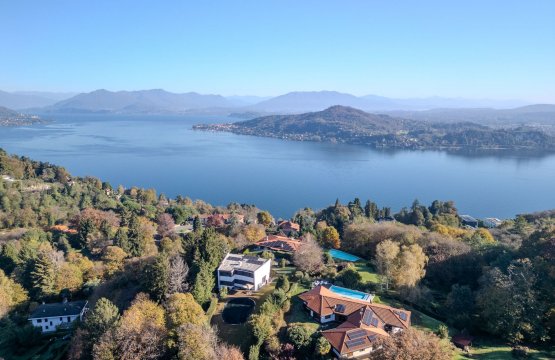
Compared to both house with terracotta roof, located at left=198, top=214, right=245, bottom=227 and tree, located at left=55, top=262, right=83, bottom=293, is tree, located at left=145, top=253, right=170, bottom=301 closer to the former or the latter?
tree, located at left=55, top=262, right=83, bottom=293

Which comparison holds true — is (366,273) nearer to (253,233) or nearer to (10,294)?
(253,233)

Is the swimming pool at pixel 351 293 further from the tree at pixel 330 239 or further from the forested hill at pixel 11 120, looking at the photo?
the forested hill at pixel 11 120

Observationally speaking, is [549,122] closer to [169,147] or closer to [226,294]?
[169,147]

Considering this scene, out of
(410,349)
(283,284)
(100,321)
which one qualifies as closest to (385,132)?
(283,284)

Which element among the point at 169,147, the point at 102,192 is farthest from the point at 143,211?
the point at 169,147

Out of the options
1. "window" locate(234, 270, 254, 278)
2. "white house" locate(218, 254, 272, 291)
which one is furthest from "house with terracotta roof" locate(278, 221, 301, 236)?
"window" locate(234, 270, 254, 278)

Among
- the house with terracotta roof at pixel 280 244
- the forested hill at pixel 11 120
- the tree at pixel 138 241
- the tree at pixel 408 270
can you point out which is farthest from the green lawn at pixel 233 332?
the forested hill at pixel 11 120
